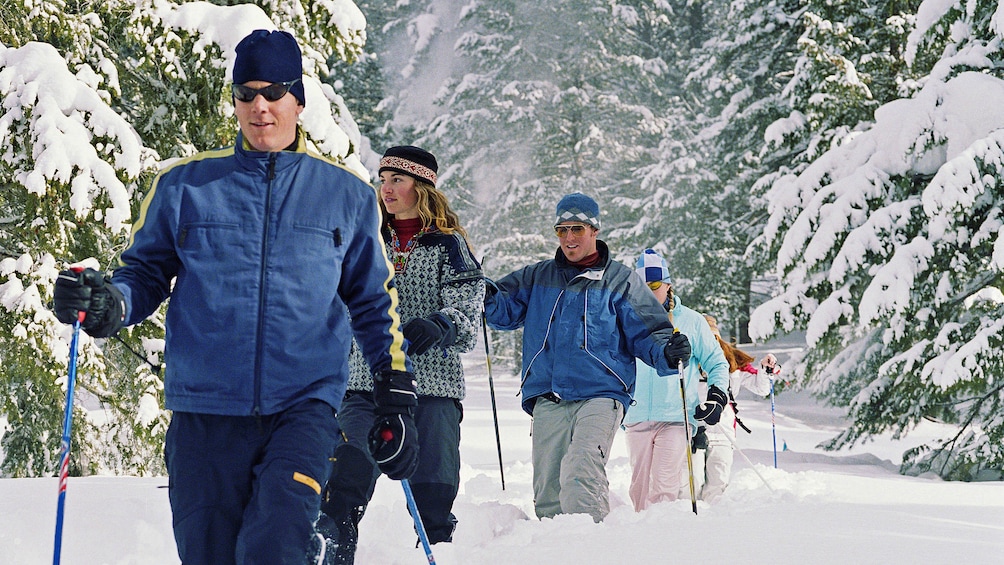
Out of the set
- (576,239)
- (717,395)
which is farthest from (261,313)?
(717,395)

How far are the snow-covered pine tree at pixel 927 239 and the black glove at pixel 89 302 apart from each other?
8.29m

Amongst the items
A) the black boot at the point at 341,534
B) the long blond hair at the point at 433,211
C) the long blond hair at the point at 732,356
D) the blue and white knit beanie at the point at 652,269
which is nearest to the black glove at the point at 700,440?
the blue and white knit beanie at the point at 652,269

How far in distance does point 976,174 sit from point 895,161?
1.27 metres

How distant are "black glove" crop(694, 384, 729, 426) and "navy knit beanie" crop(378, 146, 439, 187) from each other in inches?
107

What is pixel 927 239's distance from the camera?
10234 millimetres

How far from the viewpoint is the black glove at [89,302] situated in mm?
2740

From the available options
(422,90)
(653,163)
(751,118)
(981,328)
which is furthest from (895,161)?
(422,90)

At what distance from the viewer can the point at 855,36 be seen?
16.8 m

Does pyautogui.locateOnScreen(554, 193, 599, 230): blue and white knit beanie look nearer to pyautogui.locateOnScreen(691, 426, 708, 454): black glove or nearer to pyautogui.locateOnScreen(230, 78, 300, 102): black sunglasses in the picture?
pyautogui.locateOnScreen(691, 426, 708, 454): black glove

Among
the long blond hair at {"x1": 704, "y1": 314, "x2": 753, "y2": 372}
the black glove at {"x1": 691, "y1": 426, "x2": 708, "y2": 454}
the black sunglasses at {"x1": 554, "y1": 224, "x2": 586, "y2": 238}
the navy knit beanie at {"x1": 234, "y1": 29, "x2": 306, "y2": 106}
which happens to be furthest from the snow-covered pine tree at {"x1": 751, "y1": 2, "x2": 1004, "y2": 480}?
the navy knit beanie at {"x1": 234, "y1": 29, "x2": 306, "y2": 106}

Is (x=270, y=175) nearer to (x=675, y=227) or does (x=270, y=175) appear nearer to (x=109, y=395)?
(x=109, y=395)

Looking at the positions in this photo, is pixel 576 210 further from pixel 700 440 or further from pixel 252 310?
pixel 252 310

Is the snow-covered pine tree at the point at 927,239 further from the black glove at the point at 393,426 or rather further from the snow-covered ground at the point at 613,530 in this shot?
the black glove at the point at 393,426

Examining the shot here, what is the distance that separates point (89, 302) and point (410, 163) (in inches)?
104
